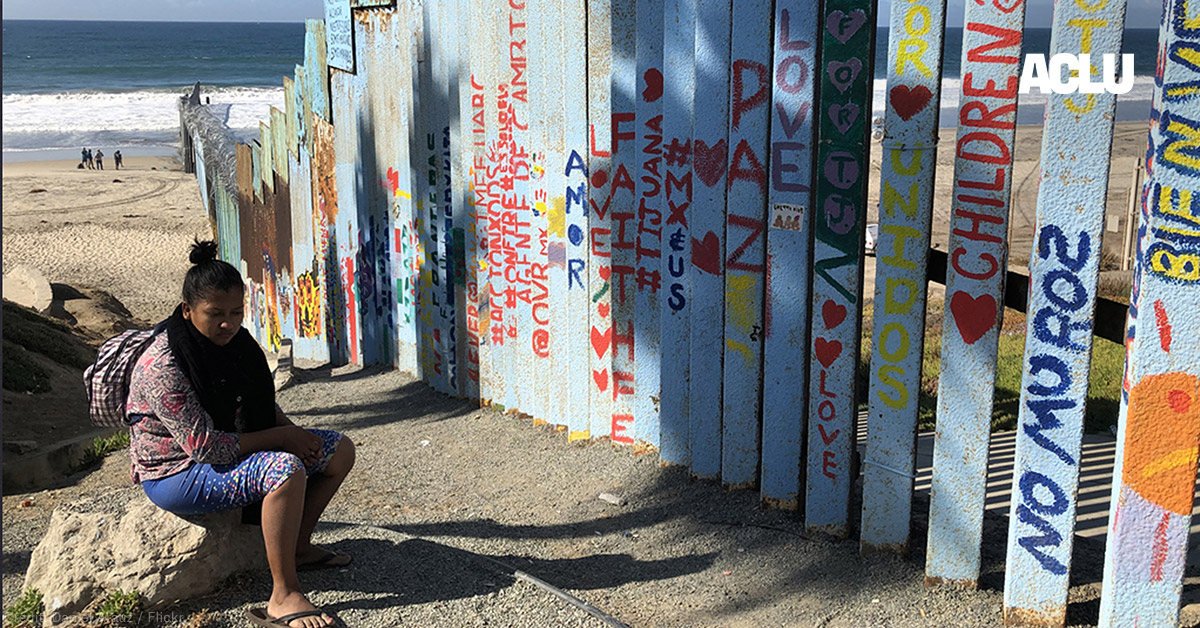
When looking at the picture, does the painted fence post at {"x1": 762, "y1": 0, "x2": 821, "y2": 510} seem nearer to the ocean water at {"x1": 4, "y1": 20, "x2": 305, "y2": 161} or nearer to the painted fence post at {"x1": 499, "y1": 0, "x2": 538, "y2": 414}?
the painted fence post at {"x1": 499, "y1": 0, "x2": 538, "y2": 414}

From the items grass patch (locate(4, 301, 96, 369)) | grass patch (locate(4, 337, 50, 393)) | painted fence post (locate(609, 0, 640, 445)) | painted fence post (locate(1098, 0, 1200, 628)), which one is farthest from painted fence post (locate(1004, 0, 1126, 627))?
grass patch (locate(4, 301, 96, 369))

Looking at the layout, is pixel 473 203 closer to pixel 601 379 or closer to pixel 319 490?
pixel 601 379

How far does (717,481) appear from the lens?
4.73 m

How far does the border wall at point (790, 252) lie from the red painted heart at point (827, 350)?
0.06ft

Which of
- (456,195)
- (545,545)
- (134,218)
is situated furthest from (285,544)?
(134,218)

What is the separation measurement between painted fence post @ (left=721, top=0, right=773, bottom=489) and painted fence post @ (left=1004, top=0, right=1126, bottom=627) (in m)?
1.22

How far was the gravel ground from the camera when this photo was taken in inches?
146

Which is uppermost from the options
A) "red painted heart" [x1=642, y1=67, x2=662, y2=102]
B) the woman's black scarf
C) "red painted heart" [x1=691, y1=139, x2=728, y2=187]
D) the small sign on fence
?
the small sign on fence

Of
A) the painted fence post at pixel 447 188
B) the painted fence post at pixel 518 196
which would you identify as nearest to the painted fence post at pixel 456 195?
the painted fence post at pixel 447 188

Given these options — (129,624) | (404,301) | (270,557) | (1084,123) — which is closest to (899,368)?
(1084,123)

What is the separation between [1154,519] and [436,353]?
4.63 meters

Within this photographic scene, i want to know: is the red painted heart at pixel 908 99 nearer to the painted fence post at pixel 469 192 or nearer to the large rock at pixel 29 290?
the painted fence post at pixel 469 192

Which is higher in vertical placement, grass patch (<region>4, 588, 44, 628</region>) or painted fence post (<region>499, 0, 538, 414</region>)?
painted fence post (<region>499, 0, 538, 414</region>)

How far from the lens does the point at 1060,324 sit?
322 centimetres
